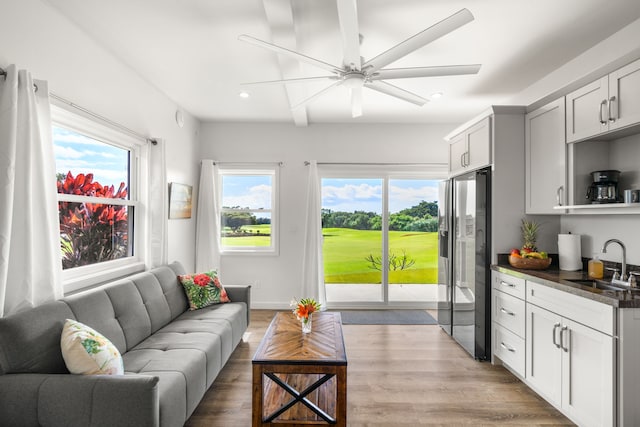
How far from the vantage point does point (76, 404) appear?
1.53m

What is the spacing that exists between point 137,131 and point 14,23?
131 cm

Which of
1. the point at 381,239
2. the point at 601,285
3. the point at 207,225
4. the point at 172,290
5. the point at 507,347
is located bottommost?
the point at 507,347

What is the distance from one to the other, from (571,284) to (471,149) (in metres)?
1.65

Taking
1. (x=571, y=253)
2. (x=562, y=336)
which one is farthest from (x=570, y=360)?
(x=571, y=253)

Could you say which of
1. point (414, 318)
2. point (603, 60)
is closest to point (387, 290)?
point (414, 318)

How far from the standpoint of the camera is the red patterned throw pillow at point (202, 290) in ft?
10.5

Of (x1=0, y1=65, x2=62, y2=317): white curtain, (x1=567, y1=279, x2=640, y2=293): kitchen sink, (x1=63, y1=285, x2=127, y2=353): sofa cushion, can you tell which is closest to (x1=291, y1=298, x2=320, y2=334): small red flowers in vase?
(x1=63, y1=285, x2=127, y2=353): sofa cushion

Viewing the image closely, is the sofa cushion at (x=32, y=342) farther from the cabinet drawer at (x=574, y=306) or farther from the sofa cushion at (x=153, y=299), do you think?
the cabinet drawer at (x=574, y=306)

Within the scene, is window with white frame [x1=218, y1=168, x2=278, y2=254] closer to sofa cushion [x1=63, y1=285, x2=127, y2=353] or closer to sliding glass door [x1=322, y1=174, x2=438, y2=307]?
sliding glass door [x1=322, y1=174, x2=438, y2=307]

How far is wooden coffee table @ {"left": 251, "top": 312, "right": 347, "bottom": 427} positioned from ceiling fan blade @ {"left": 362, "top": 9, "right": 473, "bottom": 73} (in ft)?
6.11

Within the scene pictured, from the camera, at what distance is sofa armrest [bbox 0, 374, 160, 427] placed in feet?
4.99

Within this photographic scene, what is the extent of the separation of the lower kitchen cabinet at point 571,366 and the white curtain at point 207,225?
11.9 ft

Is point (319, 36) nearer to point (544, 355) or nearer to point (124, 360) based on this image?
point (124, 360)

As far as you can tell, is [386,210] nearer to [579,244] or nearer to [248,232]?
[248,232]
